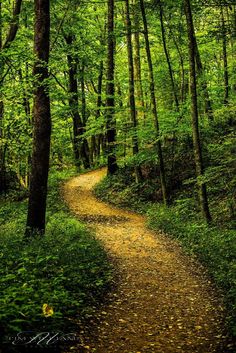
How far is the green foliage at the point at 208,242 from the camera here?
7977 millimetres

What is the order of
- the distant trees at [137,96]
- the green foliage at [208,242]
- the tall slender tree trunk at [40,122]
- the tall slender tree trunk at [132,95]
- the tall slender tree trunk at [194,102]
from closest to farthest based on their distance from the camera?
the green foliage at [208,242] → the tall slender tree trunk at [40,122] → the distant trees at [137,96] → the tall slender tree trunk at [194,102] → the tall slender tree trunk at [132,95]

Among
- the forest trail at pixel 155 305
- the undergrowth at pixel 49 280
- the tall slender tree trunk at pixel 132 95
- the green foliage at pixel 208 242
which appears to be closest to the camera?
the undergrowth at pixel 49 280

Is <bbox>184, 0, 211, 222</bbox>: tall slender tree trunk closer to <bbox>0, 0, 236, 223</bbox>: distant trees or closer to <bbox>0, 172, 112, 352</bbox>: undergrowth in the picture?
<bbox>0, 0, 236, 223</bbox>: distant trees

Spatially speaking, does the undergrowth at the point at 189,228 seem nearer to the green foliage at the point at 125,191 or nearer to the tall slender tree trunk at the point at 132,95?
the green foliage at the point at 125,191

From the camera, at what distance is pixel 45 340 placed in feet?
16.5

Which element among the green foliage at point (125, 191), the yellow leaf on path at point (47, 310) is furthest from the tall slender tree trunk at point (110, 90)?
the yellow leaf on path at point (47, 310)

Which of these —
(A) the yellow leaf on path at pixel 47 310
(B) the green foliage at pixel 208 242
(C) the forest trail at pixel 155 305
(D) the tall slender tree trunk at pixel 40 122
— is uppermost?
(D) the tall slender tree trunk at pixel 40 122

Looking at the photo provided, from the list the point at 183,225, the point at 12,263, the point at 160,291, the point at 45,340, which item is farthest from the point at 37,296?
the point at 183,225

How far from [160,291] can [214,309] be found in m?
1.38

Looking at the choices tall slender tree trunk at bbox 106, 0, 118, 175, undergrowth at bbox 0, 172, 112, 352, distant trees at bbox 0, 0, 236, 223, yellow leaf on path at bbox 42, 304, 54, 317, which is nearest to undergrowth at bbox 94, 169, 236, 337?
distant trees at bbox 0, 0, 236, 223

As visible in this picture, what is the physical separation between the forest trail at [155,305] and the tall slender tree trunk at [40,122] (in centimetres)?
238

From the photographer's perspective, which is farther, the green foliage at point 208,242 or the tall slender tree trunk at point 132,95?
the tall slender tree trunk at point 132,95

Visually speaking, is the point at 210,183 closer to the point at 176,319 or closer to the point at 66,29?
the point at 176,319

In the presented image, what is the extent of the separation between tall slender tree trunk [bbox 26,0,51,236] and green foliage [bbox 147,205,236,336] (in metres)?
4.61
